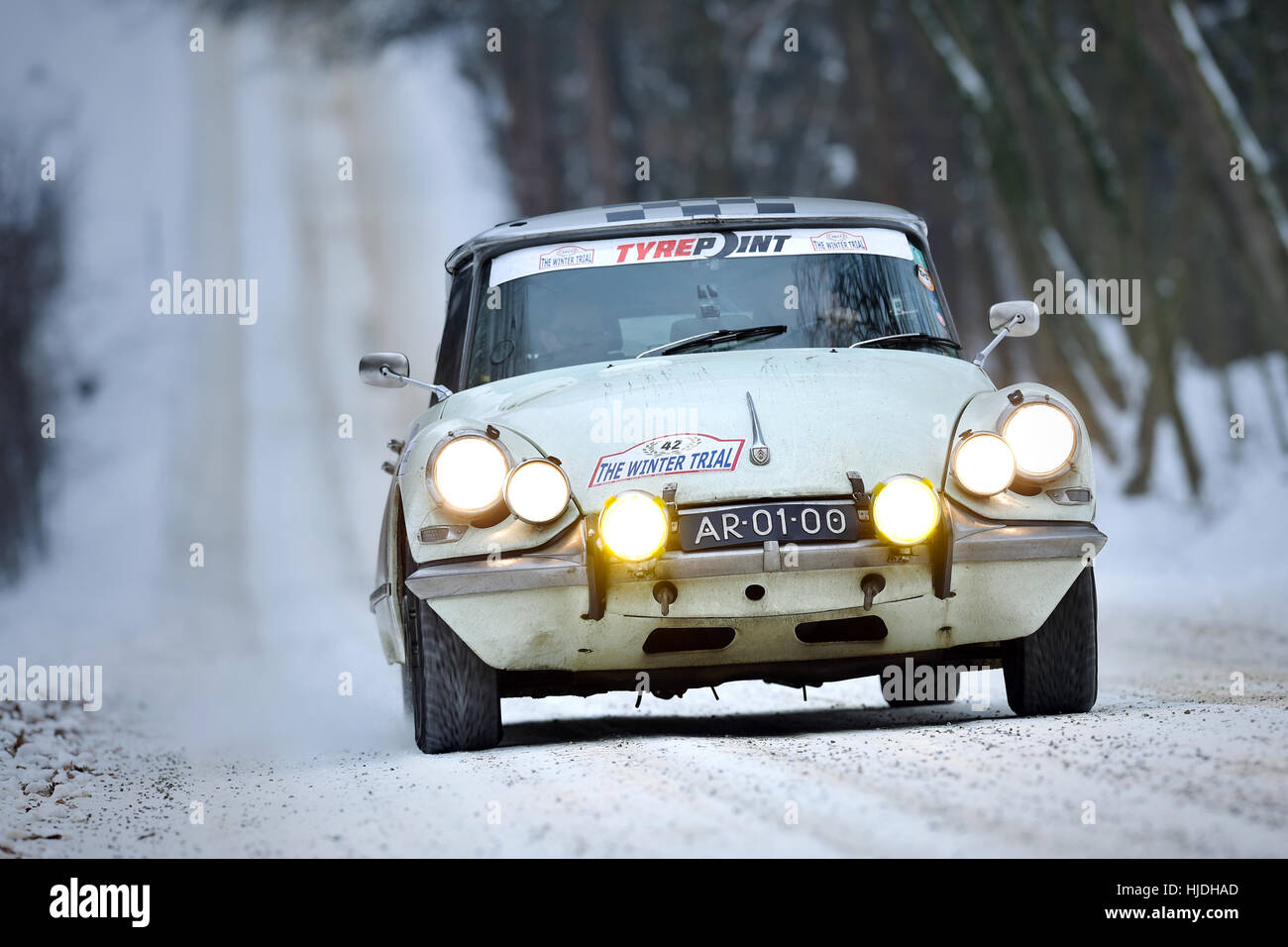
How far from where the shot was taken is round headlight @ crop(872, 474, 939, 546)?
17.3ft

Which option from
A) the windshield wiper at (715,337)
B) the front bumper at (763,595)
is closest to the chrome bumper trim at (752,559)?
the front bumper at (763,595)

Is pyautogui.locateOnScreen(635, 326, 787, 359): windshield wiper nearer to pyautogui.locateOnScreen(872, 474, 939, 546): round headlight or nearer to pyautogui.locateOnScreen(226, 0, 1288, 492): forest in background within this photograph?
pyautogui.locateOnScreen(872, 474, 939, 546): round headlight

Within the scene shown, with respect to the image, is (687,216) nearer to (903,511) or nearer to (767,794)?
(903,511)

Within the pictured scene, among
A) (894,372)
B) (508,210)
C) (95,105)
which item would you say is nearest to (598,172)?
→ (508,210)

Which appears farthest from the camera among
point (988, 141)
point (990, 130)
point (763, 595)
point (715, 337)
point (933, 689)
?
point (988, 141)

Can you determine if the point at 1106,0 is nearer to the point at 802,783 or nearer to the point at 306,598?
the point at 306,598

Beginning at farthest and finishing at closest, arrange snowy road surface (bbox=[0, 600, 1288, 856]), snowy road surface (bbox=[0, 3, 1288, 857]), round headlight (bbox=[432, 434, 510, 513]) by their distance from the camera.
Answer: round headlight (bbox=[432, 434, 510, 513]) < snowy road surface (bbox=[0, 3, 1288, 857]) < snowy road surface (bbox=[0, 600, 1288, 856])

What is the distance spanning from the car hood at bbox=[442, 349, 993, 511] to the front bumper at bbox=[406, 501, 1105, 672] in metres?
0.22

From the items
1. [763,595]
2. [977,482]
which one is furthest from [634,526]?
[977,482]

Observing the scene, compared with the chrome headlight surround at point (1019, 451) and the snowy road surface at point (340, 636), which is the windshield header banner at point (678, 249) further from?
the snowy road surface at point (340, 636)

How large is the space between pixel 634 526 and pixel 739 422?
1.63 ft

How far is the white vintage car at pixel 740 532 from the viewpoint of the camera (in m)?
5.29

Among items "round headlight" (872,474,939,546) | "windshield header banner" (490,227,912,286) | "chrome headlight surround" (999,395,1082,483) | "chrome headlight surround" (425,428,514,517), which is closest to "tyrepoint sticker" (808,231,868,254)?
"windshield header banner" (490,227,912,286)

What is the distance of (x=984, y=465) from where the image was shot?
17.9 feet
